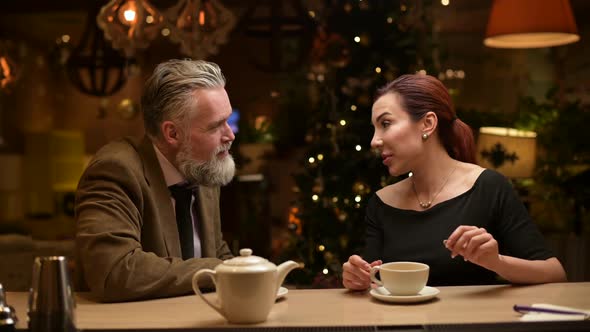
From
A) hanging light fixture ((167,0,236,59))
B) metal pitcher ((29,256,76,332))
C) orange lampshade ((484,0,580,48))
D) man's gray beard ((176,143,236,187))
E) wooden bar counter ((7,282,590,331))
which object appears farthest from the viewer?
orange lampshade ((484,0,580,48))

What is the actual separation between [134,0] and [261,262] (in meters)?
2.64

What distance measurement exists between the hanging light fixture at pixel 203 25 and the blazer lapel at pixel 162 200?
5.00 feet

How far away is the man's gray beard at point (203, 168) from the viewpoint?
259cm

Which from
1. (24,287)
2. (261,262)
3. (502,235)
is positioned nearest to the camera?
(261,262)

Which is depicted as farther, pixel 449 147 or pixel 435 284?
pixel 449 147

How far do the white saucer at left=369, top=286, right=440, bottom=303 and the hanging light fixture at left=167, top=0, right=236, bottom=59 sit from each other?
2.16 m

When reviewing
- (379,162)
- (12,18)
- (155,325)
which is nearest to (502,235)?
(155,325)

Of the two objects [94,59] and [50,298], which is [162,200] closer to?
[50,298]

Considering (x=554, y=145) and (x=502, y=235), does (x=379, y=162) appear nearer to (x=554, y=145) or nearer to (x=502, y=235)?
(x=554, y=145)

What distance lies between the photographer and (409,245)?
8.63 ft

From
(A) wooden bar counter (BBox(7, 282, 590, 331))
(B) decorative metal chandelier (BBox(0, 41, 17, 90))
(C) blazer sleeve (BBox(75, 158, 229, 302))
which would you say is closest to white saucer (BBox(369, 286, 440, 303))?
(A) wooden bar counter (BBox(7, 282, 590, 331))

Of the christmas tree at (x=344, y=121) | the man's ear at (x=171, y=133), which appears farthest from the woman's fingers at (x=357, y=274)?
the christmas tree at (x=344, y=121)

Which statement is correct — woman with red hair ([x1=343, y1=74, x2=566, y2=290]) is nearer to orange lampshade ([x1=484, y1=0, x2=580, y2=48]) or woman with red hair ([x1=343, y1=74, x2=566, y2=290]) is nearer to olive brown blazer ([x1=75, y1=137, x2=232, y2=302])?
olive brown blazer ([x1=75, y1=137, x2=232, y2=302])

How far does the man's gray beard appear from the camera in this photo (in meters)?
2.59
